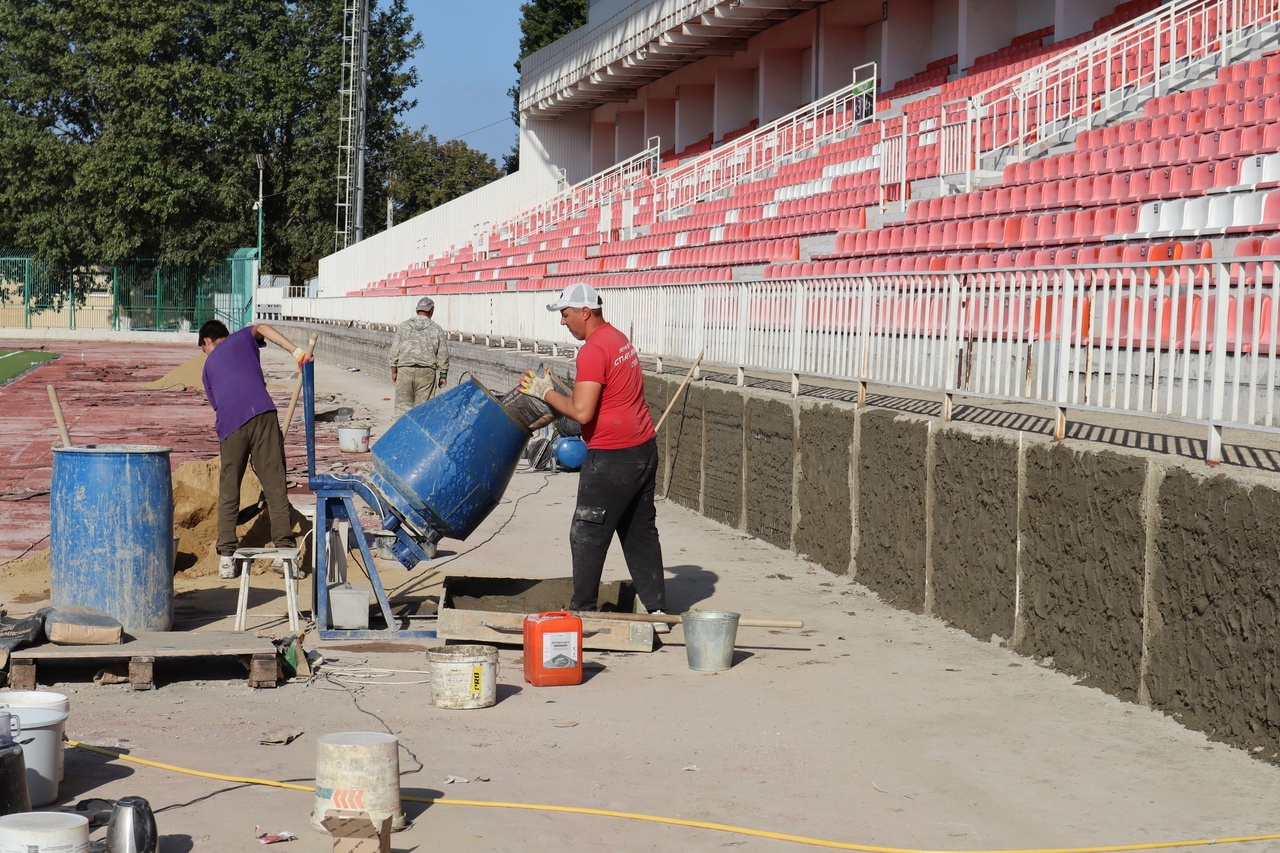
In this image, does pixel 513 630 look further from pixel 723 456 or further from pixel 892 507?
pixel 723 456

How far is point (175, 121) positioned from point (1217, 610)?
59.6 meters

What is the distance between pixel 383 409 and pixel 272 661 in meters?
15.3

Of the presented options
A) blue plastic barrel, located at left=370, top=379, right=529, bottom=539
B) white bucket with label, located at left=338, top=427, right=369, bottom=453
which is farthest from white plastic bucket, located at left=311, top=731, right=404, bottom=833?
white bucket with label, located at left=338, top=427, right=369, bottom=453

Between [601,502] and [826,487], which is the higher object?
[601,502]

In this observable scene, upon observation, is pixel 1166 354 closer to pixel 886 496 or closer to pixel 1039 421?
pixel 1039 421

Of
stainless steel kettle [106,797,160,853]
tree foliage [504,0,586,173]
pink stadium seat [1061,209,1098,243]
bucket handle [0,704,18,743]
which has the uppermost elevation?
tree foliage [504,0,586,173]

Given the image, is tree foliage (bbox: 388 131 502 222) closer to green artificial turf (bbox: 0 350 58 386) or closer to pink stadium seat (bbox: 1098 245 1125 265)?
green artificial turf (bbox: 0 350 58 386)

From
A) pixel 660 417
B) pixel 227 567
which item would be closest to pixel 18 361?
pixel 660 417

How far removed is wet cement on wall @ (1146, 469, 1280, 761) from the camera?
5.14 metres

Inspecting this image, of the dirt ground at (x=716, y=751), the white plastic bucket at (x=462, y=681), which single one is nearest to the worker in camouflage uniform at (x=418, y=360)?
the dirt ground at (x=716, y=751)

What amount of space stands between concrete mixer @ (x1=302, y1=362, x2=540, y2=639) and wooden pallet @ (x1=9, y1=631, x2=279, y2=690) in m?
0.84

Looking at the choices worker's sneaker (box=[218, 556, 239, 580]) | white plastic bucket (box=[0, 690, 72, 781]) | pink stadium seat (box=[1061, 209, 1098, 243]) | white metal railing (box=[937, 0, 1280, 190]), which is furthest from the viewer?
white metal railing (box=[937, 0, 1280, 190])

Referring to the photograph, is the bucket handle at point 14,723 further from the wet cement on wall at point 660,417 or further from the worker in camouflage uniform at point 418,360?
the worker in camouflage uniform at point 418,360

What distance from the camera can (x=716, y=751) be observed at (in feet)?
17.9
